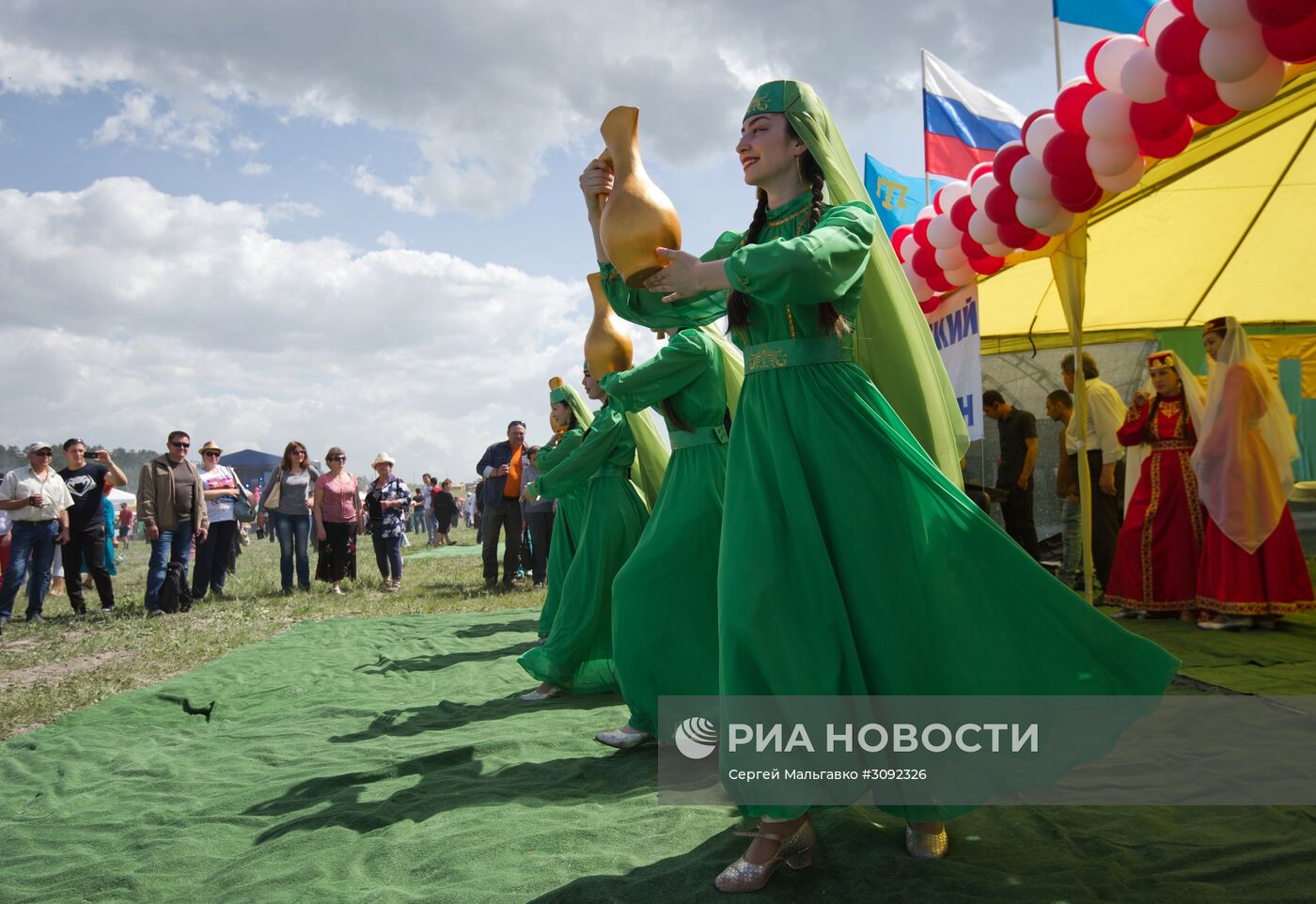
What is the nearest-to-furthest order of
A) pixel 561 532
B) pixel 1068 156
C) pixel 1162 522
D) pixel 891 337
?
pixel 891 337 → pixel 1068 156 → pixel 561 532 → pixel 1162 522

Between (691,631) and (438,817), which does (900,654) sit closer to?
(691,631)

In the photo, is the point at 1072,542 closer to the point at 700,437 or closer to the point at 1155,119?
the point at 1155,119

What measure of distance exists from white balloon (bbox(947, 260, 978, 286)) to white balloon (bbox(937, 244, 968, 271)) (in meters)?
0.03

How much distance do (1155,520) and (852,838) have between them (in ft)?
17.5

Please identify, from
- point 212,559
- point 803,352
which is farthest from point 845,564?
point 212,559

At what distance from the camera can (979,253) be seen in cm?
621

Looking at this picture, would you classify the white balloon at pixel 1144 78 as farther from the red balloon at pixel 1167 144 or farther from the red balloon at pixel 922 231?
the red balloon at pixel 922 231

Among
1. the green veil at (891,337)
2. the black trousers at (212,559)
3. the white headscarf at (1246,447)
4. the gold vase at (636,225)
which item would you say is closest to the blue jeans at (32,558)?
the black trousers at (212,559)

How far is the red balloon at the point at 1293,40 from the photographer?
372 cm

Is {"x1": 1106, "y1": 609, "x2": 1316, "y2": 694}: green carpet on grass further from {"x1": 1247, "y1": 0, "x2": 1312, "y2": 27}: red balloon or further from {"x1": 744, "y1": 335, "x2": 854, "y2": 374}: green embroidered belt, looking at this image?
{"x1": 744, "y1": 335, "x2": 854, "y2": 374}: green embroidered belt

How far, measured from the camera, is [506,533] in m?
10.4

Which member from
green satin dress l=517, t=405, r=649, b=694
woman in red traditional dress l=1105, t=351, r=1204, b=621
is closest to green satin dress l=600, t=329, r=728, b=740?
green satin dress l=517, t=405, r=649, b=694

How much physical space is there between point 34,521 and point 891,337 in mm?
9038

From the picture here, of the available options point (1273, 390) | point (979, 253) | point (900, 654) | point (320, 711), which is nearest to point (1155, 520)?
point (1273, 390)
